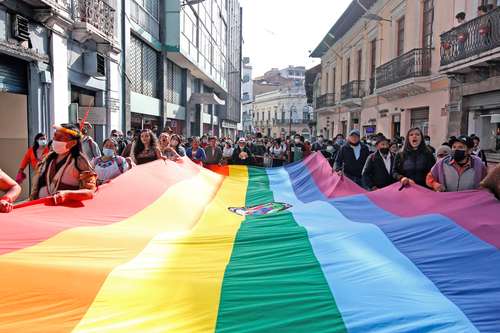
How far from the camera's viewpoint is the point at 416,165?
20.8 feet

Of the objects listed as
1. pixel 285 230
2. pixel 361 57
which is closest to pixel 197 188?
pixel 285 230

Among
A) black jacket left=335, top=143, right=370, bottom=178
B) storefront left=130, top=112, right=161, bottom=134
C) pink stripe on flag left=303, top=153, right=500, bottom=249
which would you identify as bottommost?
pink stripe on flag left=303, top=153, right=500, bottom=249

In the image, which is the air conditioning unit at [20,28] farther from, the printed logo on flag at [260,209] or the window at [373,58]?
the window at [373,58]

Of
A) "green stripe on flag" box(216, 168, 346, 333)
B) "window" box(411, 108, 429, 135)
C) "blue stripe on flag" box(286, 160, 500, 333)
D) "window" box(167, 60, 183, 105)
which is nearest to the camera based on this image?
"green stripe on flag" box(216, 168, 346, 333)

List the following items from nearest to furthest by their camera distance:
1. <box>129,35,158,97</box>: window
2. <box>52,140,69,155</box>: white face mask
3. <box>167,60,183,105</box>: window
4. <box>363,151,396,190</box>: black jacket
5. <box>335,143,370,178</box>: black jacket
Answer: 1. <box>52,140,69,155</box>: white face mask
2. <box>363,151,396,190</box>: black jacket
3. <box>335,143,370,178</box>: black jacket
4. <box>129,35,158,97</box>: window
5. <box>167,60,183,105</box>: window

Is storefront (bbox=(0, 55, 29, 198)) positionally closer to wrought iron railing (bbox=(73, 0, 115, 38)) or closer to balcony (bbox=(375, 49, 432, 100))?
wrought iron railing (bbox=(73, 0, 115, 38))

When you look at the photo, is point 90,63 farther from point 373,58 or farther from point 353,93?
point 353,93

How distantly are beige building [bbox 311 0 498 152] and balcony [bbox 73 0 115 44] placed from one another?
10.7 m

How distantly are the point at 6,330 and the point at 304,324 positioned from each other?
5.02 feet

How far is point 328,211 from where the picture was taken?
5.64m

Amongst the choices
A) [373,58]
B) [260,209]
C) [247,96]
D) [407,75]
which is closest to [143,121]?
[407,75]

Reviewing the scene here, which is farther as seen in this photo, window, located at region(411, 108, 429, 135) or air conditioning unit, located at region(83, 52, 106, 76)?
window, located at region(411, 108, 429, 135)

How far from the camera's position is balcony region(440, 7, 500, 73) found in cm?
1234

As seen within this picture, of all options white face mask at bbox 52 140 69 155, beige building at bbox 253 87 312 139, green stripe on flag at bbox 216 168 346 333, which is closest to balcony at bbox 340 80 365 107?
green stripe on flag at bbox 216 168 346 333
